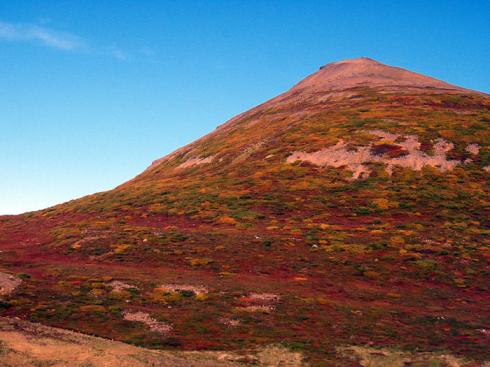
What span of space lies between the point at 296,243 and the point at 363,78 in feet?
342

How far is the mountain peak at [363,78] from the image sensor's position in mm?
141000

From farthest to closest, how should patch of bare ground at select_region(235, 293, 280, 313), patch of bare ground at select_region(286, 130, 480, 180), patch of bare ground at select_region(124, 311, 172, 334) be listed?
1. patch of bare ground at select_region(286, 130, 480, 180)
2. patch of bare ground at select_region(235, 293, 280, 313)
3. patch of bare ground at select_region(124, 311, 172, 334)

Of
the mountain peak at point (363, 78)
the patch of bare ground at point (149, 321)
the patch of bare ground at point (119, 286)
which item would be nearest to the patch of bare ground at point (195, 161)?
the mountain peak at point (363, 78)

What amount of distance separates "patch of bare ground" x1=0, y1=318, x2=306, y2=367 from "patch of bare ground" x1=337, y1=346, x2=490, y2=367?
352 cm

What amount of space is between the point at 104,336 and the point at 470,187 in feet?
203

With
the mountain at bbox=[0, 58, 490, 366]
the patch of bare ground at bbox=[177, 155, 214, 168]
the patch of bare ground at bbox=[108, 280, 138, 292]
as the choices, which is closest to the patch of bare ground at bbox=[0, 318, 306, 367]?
the mountain at bbox=[0, 58, 490, 366]

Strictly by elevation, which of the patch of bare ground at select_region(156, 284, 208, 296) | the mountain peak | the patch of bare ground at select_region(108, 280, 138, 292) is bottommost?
the patch of bare ground at select_region(156, 284, 208, 296)

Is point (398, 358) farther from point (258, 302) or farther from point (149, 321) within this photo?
point (149, 321)

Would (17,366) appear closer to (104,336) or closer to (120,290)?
(104,336)

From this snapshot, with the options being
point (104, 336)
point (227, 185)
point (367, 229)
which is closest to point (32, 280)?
point (104, 336)

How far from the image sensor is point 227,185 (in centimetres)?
8656

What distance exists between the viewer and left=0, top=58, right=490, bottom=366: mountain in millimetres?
35688

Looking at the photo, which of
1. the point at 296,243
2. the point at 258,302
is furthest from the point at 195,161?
the point at 258,302

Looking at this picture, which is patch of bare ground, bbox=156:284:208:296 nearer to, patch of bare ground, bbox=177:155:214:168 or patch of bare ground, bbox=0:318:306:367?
patch of bare ground, bbox=0:318:306:367
